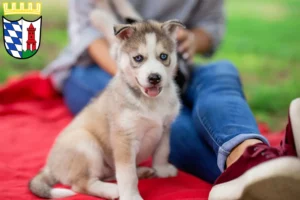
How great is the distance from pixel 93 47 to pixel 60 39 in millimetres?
1907

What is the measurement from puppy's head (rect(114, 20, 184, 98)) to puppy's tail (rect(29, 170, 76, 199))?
47cm

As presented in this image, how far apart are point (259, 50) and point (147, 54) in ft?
10.1

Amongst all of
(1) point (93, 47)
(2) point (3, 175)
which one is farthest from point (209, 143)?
(1) point (93, 47)

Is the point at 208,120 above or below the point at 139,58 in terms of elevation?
below

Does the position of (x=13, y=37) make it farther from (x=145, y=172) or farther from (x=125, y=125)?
(x=145, y=172)

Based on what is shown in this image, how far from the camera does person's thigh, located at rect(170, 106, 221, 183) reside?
195 cm

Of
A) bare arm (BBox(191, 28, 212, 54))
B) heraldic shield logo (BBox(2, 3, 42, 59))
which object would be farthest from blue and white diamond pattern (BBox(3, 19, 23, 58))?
bare arm (BBox(191, 28, 212, 54))

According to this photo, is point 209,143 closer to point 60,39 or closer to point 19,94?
point 19,94

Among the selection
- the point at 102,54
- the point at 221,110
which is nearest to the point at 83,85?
the point at 102,54

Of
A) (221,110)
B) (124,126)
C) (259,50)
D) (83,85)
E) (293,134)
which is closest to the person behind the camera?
(293,134)

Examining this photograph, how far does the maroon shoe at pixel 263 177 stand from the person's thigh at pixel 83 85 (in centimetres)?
114

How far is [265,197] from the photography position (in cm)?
139

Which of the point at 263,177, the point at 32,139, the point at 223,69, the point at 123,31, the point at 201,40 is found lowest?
the point at 32,139

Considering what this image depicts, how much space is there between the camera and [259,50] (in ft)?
14.9
